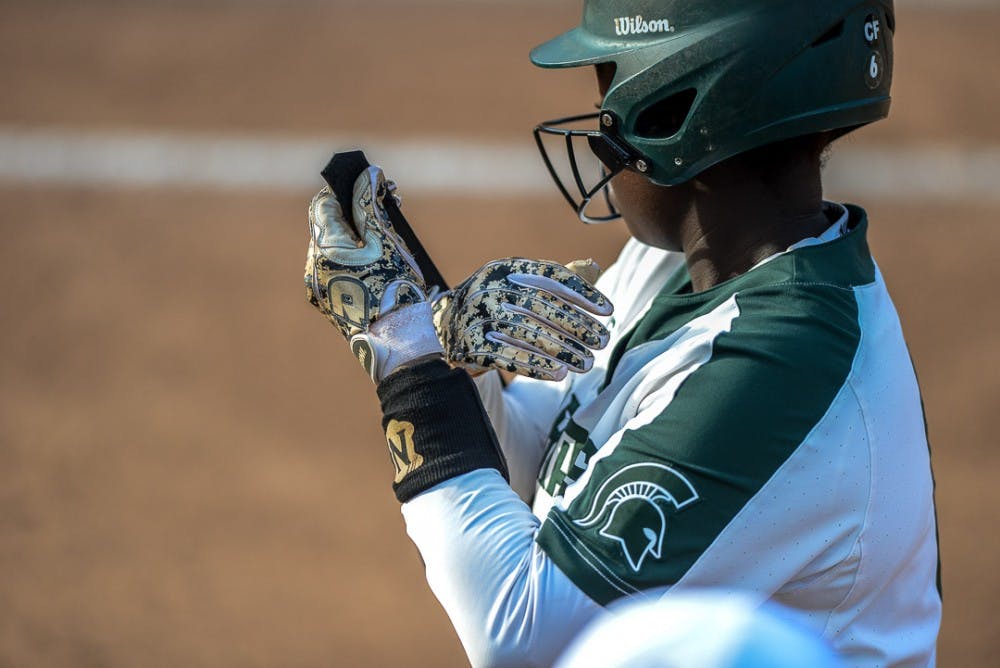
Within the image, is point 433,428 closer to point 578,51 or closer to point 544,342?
point 544,342

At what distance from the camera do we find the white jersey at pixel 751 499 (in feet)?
6.42

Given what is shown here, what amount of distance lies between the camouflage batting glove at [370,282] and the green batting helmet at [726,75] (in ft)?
1.66

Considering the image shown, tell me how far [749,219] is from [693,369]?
1.36ft

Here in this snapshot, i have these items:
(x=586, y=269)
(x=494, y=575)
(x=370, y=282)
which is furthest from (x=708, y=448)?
(x=370, y=282)

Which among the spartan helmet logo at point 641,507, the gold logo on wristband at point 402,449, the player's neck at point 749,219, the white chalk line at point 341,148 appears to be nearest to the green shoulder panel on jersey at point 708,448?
the spartan helmet logo at point 641,507

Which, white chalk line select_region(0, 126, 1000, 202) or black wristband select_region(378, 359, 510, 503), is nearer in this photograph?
black wristband select_region(378, 359, 510, 503)

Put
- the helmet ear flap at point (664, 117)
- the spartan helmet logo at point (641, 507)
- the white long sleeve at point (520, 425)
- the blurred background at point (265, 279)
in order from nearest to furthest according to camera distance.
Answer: the spartan helmet logo at point (641, 507)
the helmet ear flap at point (664, 117)
the white long sleeve at point (520, 425)
the blurred background at point (265, 279)

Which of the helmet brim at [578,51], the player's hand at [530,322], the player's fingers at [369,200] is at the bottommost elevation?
the player's hand at [530,322]

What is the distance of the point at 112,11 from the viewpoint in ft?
31.4

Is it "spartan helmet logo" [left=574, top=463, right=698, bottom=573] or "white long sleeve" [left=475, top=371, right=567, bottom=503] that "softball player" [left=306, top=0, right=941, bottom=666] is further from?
"white long sleeve" [left=475, top=371, right=567, bottom=503]

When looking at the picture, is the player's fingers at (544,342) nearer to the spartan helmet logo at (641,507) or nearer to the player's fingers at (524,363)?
the player's fingers at (524,363)

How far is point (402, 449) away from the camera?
2230mm

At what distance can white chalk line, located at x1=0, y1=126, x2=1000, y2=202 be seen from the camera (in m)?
7.86

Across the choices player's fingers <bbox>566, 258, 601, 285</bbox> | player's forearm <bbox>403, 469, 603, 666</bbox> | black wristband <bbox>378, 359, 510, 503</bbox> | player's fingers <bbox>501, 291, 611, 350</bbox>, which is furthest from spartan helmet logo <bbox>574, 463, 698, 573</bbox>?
player's fingers <bbox>566, 258, 601, 285</bbox>
